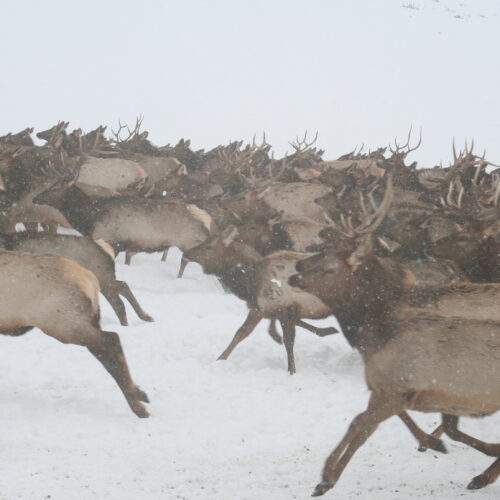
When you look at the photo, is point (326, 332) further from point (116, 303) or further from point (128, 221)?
point (128, 221)

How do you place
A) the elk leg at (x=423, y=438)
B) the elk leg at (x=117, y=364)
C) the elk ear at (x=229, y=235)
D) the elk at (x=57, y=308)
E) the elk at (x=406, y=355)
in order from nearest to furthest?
the elk at (x=406, y=355) → the elk leg at (x=423, y=438) → the elk at (x=57, y=308) → the elk leg at (x=117, y=364) → the elk ear at (x=229, y=235)

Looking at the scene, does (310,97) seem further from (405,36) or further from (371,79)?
(405,36)

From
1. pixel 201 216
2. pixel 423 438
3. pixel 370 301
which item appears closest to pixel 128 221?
pixel 201 216

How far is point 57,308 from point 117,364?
60 cm

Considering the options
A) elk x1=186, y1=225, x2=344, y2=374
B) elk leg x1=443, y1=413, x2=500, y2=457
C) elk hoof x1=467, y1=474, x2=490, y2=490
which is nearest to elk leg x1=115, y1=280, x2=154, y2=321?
elk x1=186, y1=225, x2=344, y2=374

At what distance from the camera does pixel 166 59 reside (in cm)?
5481

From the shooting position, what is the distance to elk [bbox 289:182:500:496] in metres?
4.02

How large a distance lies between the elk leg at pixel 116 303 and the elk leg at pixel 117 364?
2.31m

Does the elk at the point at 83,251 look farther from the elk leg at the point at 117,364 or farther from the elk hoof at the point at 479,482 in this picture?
the elk hoof at the point at 479,482

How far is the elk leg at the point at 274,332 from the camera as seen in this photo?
7.68 m

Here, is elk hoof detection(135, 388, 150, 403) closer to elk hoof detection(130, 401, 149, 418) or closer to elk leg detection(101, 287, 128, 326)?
elk hoof detection(130, 401, 149, 418)

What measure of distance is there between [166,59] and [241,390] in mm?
51364

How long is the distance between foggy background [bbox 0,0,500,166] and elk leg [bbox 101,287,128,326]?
2224 centimetres

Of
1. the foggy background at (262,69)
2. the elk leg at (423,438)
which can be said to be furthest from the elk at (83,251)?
the foggy background at (262,69)
